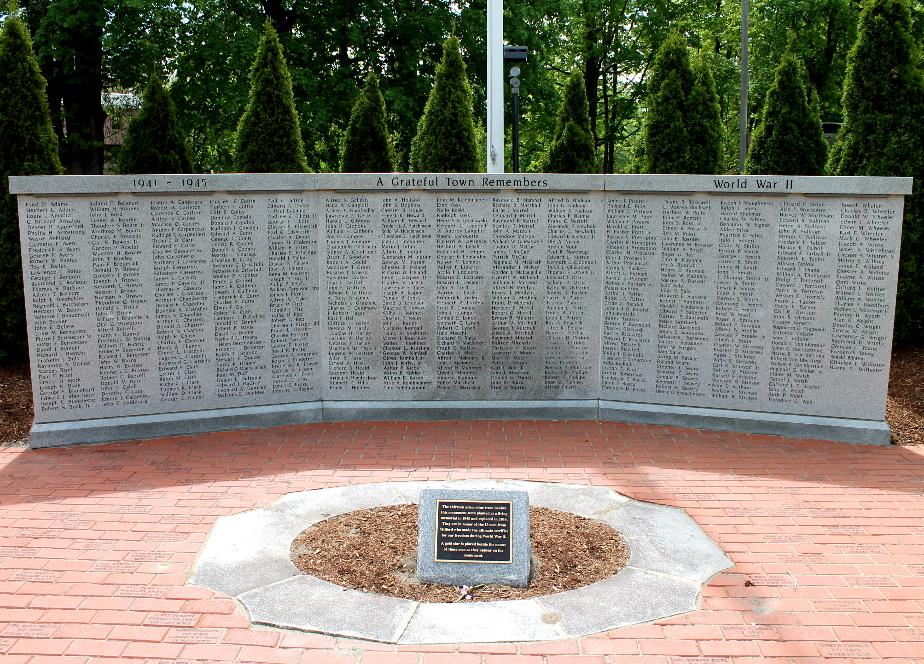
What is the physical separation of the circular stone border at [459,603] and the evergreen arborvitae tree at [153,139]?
300 inches

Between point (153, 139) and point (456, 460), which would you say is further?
point (153, 139)

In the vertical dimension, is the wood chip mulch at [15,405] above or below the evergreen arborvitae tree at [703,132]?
below

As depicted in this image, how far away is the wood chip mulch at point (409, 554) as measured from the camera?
489cm

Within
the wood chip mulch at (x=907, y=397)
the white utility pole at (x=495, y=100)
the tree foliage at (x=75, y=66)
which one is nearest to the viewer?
the wood chip mulch at (x=907, y=397)

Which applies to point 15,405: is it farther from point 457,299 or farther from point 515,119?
point 515,119

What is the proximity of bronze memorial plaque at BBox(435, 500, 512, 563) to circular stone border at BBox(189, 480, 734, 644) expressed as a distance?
14.3 inches

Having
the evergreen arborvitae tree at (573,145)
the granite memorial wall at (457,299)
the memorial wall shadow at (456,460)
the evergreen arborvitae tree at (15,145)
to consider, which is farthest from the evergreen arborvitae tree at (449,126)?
the evergreen arborvitae tree at (15,145)

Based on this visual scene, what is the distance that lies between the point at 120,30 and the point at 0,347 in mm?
11889

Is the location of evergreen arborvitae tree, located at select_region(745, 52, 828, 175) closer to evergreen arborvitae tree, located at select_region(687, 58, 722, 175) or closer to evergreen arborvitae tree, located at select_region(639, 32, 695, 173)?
evergreen arborvitae tree, located at select_region(687, 58, 722, 175)

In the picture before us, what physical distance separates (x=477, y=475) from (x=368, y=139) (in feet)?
23.4

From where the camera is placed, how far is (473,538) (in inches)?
201

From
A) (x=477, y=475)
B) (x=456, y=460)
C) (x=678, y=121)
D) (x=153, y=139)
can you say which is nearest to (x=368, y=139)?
(x=153, y=139)

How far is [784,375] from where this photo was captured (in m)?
8.30

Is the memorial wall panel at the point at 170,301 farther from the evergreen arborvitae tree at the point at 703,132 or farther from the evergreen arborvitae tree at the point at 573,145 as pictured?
the evergreen arborvitae tree at the point at 703,132
